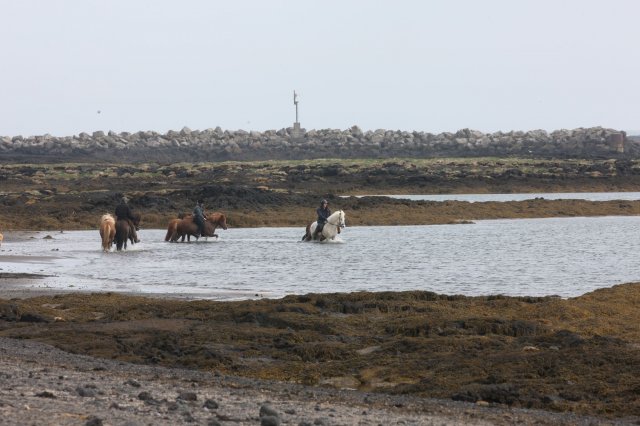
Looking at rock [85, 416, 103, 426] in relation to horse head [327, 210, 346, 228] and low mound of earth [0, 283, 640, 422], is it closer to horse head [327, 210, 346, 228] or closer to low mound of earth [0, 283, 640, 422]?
low mound of earth [0, 283, 640, 422]

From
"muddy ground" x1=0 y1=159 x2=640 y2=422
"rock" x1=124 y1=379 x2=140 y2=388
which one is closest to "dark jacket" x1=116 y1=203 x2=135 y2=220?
"muddy ground" x1=0 y1=159 x2=640 y2=422

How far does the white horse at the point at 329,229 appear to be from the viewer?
34469mm

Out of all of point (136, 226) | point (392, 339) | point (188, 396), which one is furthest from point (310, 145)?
point (188, 396)

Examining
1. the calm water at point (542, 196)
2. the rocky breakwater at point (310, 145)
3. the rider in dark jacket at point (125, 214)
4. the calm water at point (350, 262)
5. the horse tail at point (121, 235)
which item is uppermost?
the rocky breakwater at point (310, 145)

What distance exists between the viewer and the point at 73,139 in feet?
329

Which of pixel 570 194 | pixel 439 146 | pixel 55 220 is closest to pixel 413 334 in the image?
pixel 55 220

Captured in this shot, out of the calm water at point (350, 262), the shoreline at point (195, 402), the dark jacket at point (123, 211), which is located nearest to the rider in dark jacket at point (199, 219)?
the calm water at point (350, 262)

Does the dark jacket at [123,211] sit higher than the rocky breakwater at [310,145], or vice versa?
the rocky breakwater at [310,145]

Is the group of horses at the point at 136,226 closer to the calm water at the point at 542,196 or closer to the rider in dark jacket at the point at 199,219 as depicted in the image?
the rider in dark jacket at the point at 199,219

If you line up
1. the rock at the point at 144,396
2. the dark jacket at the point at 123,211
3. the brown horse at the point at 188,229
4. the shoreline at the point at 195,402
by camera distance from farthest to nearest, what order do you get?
the brown horse at the point at 188,229
the dark jacket at the point at 123,211
the rock at the point at 144,396
the shoreline at the point at 195,402

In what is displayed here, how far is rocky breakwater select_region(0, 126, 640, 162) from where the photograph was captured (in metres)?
91.2

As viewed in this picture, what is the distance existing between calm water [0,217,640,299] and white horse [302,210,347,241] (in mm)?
431

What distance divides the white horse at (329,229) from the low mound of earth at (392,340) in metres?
15.8

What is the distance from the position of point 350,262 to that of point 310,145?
6950 centimetres
